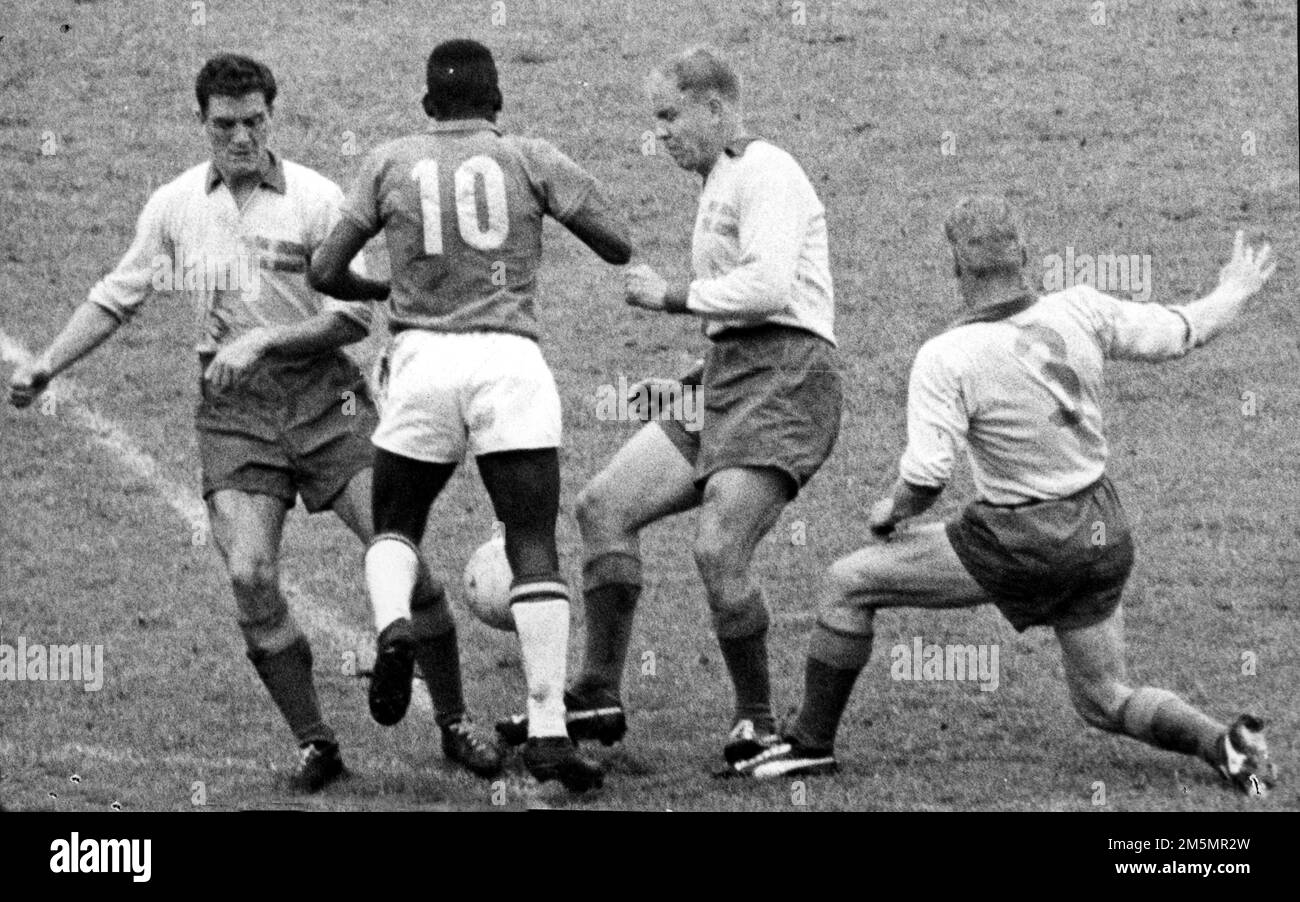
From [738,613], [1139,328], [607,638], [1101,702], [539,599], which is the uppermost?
[1139,328]

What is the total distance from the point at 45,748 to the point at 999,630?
3447 millimetres

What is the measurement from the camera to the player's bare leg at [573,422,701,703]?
8.69 m

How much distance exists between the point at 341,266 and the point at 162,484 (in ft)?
14.4

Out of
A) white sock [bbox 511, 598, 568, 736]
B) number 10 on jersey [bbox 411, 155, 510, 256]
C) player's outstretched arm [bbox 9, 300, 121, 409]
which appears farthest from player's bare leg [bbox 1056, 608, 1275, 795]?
player's outstretched arm [bbox 9, 300, 121, 409]

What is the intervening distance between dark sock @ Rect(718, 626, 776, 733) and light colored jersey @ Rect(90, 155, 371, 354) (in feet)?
5.30

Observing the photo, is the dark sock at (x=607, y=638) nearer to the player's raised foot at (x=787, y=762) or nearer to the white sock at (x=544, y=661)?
the player's raised foot at (x=787, y=762)

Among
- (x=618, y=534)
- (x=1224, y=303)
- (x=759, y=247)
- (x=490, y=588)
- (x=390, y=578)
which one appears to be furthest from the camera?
(x=490, y=588)

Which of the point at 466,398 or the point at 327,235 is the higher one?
the point at 327,235

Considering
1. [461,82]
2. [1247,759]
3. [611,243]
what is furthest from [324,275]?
[1247,759]

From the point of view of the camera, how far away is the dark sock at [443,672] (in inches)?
344

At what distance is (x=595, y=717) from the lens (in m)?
8.56

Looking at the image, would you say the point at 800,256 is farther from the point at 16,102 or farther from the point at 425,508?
the point at 16,102

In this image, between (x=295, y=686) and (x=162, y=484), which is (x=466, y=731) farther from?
(x=162, y=484)
